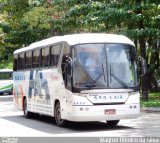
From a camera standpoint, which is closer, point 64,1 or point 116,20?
point 116,20

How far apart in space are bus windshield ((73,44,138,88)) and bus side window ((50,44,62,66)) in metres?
1.33

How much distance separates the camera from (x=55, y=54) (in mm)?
18531

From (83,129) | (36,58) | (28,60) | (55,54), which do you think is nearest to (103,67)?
(83,129)

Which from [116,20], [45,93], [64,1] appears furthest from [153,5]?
[45,93]

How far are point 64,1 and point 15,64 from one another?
799 cm

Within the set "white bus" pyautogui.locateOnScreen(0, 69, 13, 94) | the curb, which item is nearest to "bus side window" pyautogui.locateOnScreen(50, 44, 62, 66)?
the curb

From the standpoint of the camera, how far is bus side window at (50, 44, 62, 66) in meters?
18.2

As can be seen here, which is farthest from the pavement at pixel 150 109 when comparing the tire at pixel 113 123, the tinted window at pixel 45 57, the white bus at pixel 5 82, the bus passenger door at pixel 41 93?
the white bus at pixel 5 82

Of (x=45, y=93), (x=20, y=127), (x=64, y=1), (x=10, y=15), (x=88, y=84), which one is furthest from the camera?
(x=10, y=15)

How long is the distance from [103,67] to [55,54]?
2.35 meters

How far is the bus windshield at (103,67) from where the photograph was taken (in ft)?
54.6

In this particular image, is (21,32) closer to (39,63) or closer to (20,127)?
(39,63)

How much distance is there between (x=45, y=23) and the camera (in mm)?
37000

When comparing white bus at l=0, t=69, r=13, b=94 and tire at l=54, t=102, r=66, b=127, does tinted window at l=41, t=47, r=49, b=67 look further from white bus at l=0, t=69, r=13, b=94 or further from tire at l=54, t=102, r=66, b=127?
white bus at l=0, t=69, r=13, b=94
